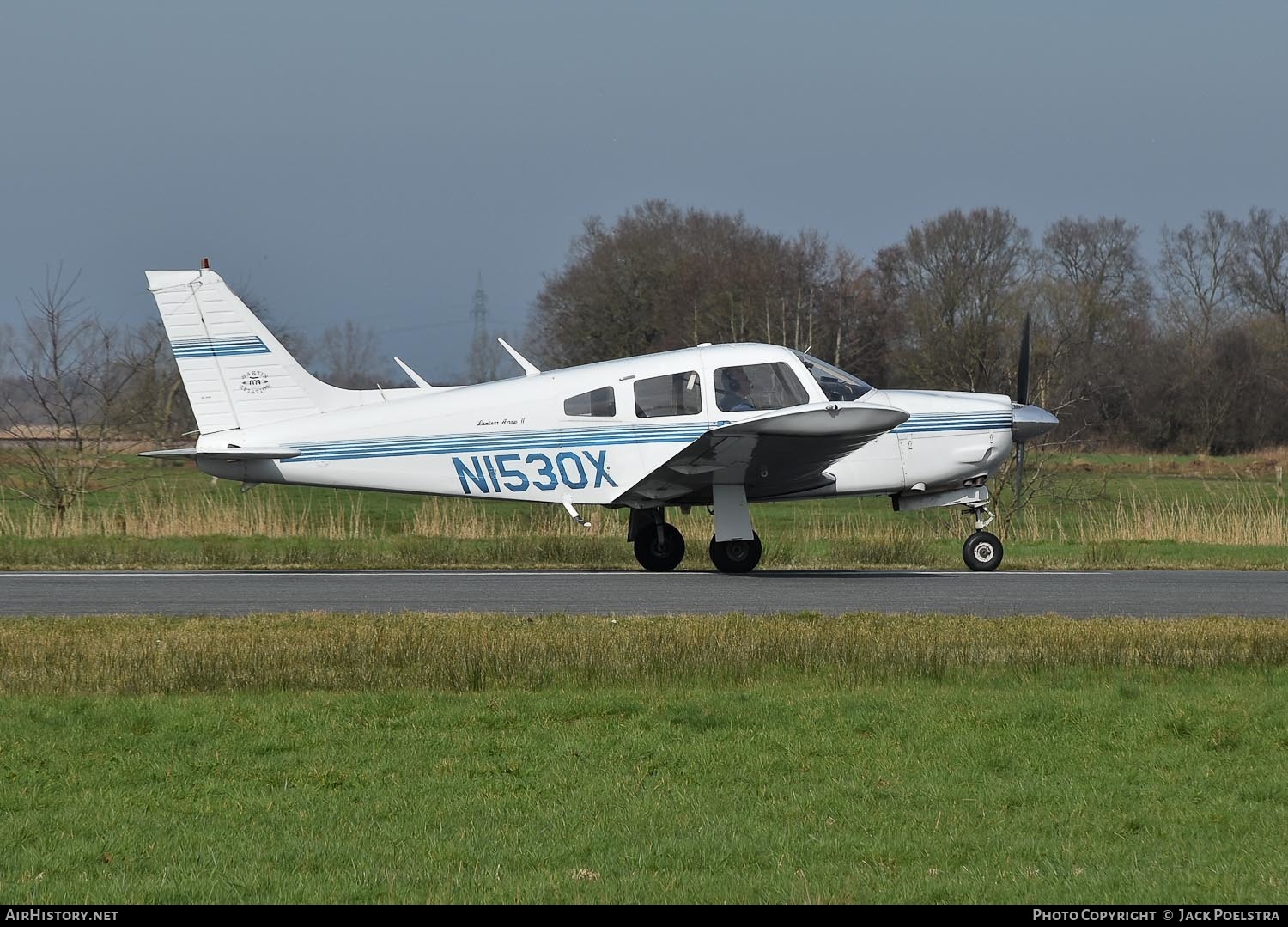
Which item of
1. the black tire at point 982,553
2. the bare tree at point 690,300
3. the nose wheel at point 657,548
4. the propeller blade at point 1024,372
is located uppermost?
the bare tree at point 690,300

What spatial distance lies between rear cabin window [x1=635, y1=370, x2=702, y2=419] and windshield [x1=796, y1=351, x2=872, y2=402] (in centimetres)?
126

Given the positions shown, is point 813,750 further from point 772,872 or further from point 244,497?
point 244,497

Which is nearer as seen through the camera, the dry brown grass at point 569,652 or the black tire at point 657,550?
the dry brown grass at point 569,652

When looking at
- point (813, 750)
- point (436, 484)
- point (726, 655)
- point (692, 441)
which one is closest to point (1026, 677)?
point (726, 655)

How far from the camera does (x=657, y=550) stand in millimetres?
17797

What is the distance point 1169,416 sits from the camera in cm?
6594

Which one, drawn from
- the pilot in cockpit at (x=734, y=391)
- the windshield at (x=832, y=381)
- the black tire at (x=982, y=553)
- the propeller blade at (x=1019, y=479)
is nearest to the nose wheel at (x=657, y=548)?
the pilot in cockpit at (x=734, y=391)

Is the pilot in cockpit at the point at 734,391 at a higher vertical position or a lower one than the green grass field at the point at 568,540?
higher

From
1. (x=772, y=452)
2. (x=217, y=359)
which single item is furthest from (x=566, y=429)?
(x=217, y=359)

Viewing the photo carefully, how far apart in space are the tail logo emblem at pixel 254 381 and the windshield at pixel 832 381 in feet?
20.5

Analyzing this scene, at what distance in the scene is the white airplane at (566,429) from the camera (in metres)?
16.3

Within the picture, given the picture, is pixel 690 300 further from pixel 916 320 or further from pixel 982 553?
pixel 982 553

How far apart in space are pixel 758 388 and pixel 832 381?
2.84 ft

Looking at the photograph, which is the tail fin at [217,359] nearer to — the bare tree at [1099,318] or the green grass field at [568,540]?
the green grass field at [568,540]
